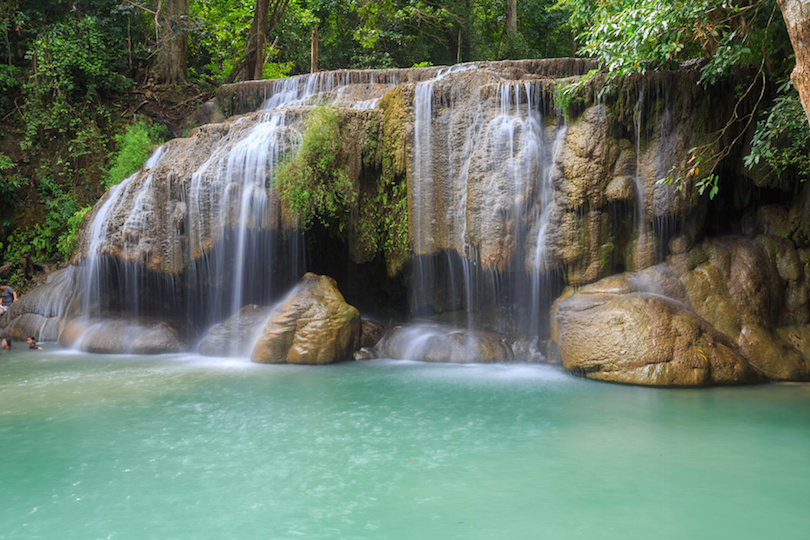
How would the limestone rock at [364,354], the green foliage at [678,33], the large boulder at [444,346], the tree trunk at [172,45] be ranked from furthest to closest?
the tree trunk at [172,45], the limestone rock at [364,354], the large boulder at [444,346], the green foliage at [678,33]

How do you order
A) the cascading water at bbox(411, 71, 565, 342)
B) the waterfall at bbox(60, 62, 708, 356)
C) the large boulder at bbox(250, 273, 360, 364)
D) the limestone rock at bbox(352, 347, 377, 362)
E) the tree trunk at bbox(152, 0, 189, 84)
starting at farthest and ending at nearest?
1. the tree trunk at bbox(152, 0, 189, 84)
2. the limestone rock at bbox(352, 347, 377, 362)
3. the large boulder at bbox(250, 273, 360, 364)
4. the cascading water at bbox(411, 71, 565, 342)
5. the waterfall at bbox(60, 62, 708, 356)

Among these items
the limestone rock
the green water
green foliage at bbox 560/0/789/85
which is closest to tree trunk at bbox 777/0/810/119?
green foliage at bbox 560/0/789/85

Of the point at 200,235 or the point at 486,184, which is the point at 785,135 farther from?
the point at 200,235

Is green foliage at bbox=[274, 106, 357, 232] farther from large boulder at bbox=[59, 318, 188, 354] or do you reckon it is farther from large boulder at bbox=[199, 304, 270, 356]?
large boulder at bbox=[59, 318, 188, 354]

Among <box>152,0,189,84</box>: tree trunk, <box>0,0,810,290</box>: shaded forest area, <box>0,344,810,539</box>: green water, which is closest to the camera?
<box>0,344,810,539</box>: green water

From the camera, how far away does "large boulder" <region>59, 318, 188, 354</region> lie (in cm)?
1088

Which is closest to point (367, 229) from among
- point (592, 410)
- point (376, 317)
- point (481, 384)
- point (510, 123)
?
point (376, 317)

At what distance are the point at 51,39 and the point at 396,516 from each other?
56.3ft

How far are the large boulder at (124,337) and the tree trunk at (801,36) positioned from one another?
10.0 metres

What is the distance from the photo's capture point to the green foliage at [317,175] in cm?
1040

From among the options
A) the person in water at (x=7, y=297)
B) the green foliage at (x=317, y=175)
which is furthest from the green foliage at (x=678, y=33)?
the person in water at (x=7, y=297)

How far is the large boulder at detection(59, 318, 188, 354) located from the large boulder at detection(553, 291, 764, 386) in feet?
23.3

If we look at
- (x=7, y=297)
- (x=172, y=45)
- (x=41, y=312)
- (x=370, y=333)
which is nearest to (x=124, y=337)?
(x=41, y=312)

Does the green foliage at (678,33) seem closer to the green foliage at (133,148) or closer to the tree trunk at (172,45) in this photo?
the green foliage at (133,148)
